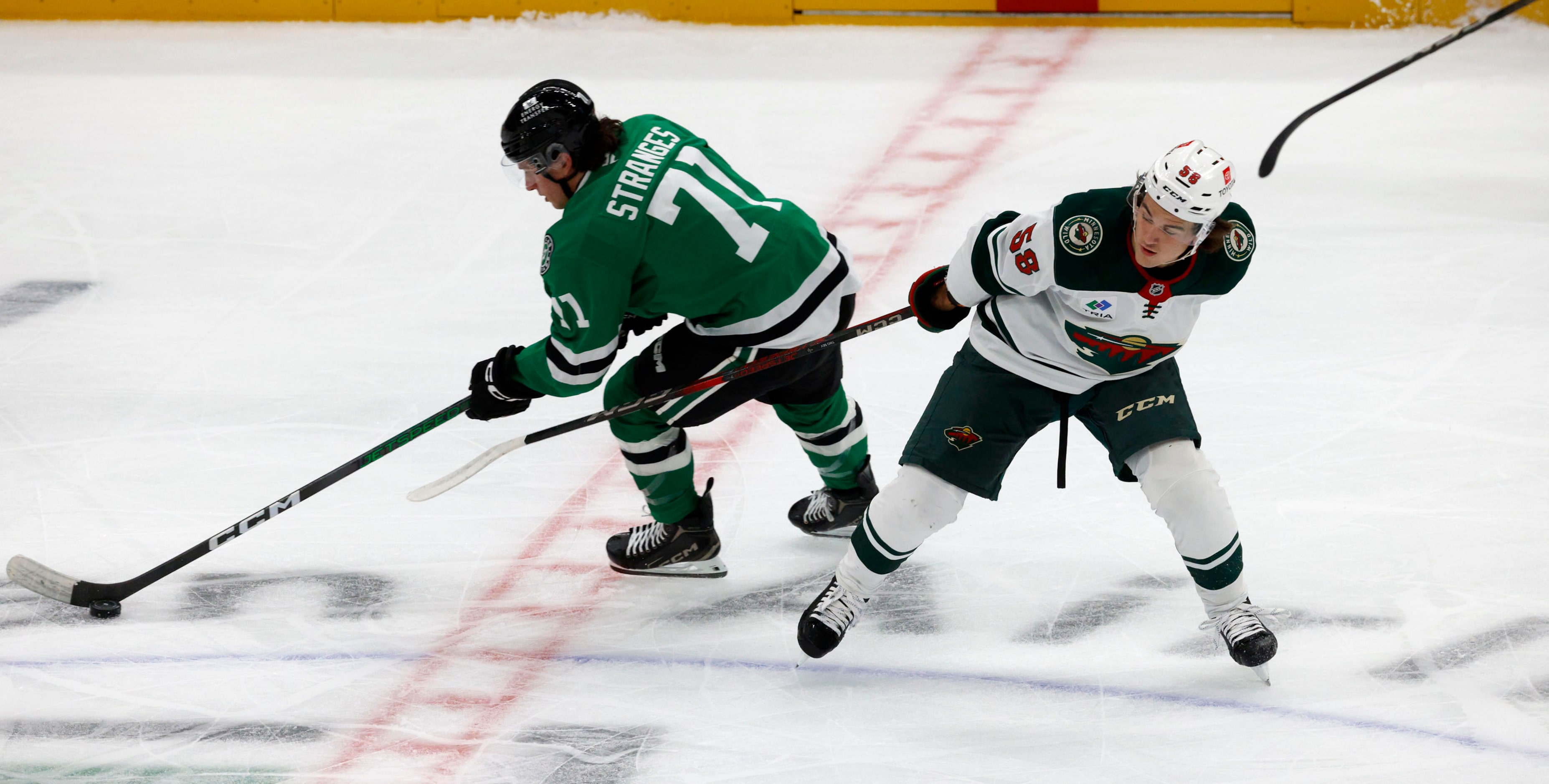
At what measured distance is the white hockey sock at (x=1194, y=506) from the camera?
7.40ft

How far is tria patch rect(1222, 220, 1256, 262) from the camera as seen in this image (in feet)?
7.11

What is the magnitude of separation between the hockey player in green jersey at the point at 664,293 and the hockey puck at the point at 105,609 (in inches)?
30.8

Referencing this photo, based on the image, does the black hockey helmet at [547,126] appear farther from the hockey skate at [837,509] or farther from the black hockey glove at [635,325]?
the hockey skate at [837,509]

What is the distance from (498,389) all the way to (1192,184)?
117cm

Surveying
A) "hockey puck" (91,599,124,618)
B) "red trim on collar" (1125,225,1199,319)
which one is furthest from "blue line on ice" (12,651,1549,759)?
"red trim on collar" (1125,225,1199,319)

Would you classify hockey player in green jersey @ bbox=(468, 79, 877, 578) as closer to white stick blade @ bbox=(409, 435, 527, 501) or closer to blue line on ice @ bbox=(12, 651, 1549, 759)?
white stick blade @ bbox=(409, 435, 527, 501)

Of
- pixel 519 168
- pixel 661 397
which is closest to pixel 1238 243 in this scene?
pixel 661 397

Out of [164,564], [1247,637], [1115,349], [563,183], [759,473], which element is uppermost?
[563,183]

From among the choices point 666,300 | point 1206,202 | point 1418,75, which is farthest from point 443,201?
point 1418,75

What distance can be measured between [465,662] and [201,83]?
170 inches

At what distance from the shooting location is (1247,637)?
2.31 m

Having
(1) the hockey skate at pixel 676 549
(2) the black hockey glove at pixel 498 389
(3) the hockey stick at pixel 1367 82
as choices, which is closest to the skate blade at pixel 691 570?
(1) the hockey skate at pixel 676 549

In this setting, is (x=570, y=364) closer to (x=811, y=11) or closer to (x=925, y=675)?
(x=925, y=675)

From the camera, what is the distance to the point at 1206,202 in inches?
80.2
